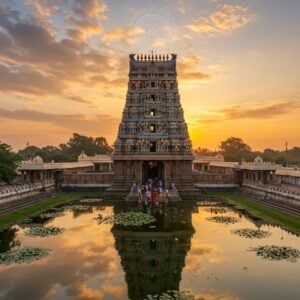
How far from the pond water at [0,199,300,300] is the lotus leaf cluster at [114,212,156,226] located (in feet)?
3.14

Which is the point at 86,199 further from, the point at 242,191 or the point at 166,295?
the point at 166,295

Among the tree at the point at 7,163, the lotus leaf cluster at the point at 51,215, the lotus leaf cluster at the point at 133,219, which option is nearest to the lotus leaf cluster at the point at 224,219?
the lotus leaf cluster at the point at 133,219

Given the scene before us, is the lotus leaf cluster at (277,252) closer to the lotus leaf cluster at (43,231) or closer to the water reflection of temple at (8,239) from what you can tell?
the lotus leaf cluster at (43,231)

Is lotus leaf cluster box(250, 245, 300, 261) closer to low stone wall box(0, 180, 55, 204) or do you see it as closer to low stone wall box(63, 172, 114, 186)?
low stone wall box(0, 180, 55, 204)

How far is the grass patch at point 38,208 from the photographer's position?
25.2 metres

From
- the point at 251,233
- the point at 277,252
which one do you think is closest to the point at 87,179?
the point at 251,233

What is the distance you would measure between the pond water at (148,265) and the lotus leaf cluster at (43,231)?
0.51 meters

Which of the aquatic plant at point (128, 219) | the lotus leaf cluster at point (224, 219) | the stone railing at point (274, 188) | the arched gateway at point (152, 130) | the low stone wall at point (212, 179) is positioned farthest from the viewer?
the low stone wall at point (212, 179)

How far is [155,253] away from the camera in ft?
57.8

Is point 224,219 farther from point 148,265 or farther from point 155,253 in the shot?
point 148,265

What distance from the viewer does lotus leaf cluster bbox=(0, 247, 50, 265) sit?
16.0 metres

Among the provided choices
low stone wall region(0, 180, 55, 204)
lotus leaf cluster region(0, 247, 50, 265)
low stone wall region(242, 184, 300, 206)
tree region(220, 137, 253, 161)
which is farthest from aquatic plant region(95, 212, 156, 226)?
tree region(220, 137, 253, 161)

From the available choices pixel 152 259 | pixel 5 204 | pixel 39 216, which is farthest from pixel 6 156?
pixel 152 259

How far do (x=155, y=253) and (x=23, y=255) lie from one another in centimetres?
613
